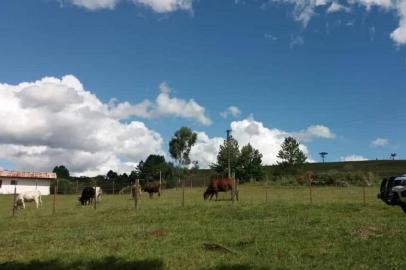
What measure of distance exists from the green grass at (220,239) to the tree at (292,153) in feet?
247

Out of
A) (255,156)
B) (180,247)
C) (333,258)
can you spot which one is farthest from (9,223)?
(255,156)

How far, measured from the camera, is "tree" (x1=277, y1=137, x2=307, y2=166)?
101125 mm

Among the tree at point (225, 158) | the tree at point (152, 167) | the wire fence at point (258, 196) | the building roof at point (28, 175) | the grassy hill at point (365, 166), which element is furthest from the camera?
the tree at point (152, 167)

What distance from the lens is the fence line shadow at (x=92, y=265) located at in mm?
14367

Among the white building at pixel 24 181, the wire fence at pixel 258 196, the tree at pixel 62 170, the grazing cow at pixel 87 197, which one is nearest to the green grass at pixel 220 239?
the wire fence at pixel 258 196

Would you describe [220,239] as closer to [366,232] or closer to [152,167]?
[366,232]

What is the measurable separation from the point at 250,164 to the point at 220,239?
82315 millimetres

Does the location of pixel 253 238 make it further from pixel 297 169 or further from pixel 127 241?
pixel 297 169

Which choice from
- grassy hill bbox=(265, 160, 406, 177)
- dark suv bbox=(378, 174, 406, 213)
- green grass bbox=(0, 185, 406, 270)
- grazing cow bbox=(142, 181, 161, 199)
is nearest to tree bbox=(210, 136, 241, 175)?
grassy hill bbox=(265, 160, 406, 177)

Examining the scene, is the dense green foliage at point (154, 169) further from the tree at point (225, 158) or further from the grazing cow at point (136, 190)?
the grazing cow at point (136, 190)

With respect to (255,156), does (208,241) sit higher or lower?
lower

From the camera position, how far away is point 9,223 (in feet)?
85.7

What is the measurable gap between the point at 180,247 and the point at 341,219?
814cm

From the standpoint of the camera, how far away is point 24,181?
86.6 meters
